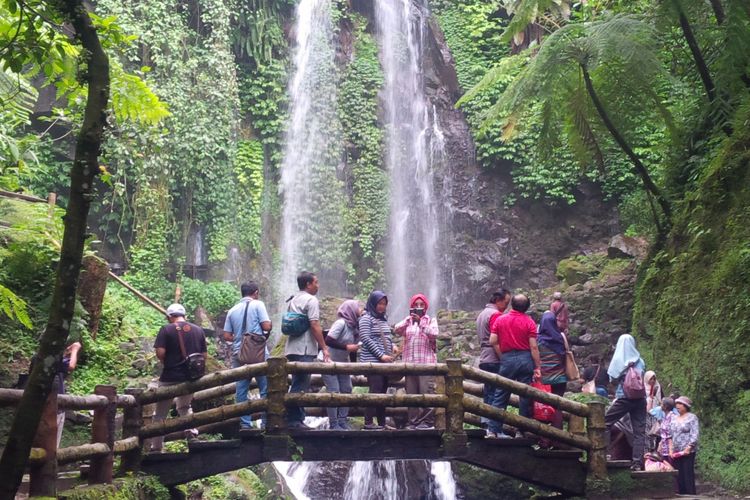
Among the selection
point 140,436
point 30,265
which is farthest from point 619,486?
point 30,265

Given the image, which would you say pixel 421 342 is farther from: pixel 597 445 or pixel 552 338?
pixel 597 445

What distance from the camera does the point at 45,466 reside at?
611 centimetres

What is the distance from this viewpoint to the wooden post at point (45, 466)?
20.0 ft

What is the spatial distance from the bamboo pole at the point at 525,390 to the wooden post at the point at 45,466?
463cm

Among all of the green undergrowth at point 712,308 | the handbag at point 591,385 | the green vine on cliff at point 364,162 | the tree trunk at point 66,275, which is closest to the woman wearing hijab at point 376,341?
the green undergrowth at point 712,308

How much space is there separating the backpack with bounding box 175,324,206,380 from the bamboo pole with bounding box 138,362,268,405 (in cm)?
16

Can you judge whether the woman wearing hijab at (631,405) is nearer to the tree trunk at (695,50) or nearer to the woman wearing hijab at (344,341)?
the woman wearing hijab at (344,341)

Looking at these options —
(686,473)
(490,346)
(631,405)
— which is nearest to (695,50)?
(631,405)

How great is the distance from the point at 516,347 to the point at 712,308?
3272 mm

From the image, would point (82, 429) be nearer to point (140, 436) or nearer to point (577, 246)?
point (140, 436)

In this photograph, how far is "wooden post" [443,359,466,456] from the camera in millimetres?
9094

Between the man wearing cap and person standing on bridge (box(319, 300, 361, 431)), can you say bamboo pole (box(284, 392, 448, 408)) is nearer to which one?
person standing on bridge (box(319, 300, 361, 431))

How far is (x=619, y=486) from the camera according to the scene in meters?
9.45

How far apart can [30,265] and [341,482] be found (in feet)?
20.5
